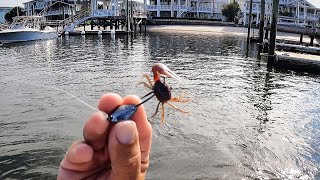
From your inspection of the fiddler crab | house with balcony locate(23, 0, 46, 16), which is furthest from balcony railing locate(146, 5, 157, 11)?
the fiddler crab

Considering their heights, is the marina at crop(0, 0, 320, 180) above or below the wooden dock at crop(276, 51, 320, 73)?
below

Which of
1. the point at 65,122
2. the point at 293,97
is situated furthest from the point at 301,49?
the point at 65,122

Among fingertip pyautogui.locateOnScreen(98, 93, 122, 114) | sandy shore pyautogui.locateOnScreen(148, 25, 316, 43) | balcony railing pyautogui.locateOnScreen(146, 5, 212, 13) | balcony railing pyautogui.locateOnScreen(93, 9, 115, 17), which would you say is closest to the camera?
fingertip pyautogui.locateOnScreen(98, 93, 122, 114)

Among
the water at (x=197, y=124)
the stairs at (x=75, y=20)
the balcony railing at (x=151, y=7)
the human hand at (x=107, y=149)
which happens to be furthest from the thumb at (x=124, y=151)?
the balcony railing at (x=151, y=7)

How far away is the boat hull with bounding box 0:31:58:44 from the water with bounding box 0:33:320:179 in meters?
28.0

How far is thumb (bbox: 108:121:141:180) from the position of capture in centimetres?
181

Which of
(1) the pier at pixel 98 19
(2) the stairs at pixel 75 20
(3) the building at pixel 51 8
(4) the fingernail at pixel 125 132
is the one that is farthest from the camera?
(3) the building at pixel 51 8

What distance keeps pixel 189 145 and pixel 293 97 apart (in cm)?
891

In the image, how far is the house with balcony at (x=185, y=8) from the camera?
108 meters

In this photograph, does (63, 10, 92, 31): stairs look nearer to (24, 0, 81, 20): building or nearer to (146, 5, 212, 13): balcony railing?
(24, 0, 81, 20): building

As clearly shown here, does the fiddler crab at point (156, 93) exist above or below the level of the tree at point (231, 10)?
below

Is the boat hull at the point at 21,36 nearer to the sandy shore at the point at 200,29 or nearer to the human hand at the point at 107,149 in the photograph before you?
Result: the sandy shore at the point at 200,29

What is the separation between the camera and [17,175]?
27.3 ft

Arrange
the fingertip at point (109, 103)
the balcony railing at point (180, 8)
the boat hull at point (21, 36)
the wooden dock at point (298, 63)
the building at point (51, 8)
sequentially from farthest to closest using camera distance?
the balcony railing at point (180, 8) < the building at point (51, 8) < the boat hull at point (21, 36) < the wooden dock at point (298, 63) < the fingertip at point (109, 103)
